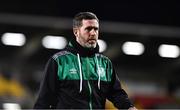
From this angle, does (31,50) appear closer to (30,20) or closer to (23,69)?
(23,69)

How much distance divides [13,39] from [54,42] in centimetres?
166

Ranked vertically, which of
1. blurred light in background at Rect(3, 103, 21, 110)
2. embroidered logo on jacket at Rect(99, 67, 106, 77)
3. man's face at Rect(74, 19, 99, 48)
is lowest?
blurred light in background at Rect(3, 103, 21, 110)

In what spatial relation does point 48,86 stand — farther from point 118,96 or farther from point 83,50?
point 118,96

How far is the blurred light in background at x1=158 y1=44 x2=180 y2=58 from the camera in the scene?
77.8 feet

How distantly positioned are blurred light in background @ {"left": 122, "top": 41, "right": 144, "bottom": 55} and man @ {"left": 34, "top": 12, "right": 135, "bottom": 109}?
62.6 ft

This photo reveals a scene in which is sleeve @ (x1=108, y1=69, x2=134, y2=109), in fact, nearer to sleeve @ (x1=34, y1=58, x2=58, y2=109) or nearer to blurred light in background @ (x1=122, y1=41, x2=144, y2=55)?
sleeve @ (x1=34, y1=58, x2=58, y2=109)

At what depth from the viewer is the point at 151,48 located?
2452 cm

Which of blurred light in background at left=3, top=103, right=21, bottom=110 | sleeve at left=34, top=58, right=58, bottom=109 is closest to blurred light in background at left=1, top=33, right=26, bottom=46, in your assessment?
blurred light in background at left=3, top=103, right=21, bottom=110

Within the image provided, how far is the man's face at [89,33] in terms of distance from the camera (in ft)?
14.4

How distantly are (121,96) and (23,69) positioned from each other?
74.1 feet

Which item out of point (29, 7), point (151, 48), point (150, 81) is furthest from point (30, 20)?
point (150, 81)

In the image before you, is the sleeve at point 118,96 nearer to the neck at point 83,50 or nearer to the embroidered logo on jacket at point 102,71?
the embroidered logo on jacket at point 102,71

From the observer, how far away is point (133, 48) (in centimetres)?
2455

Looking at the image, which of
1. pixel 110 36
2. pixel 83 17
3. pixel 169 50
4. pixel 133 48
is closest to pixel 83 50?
pixel 83 17
